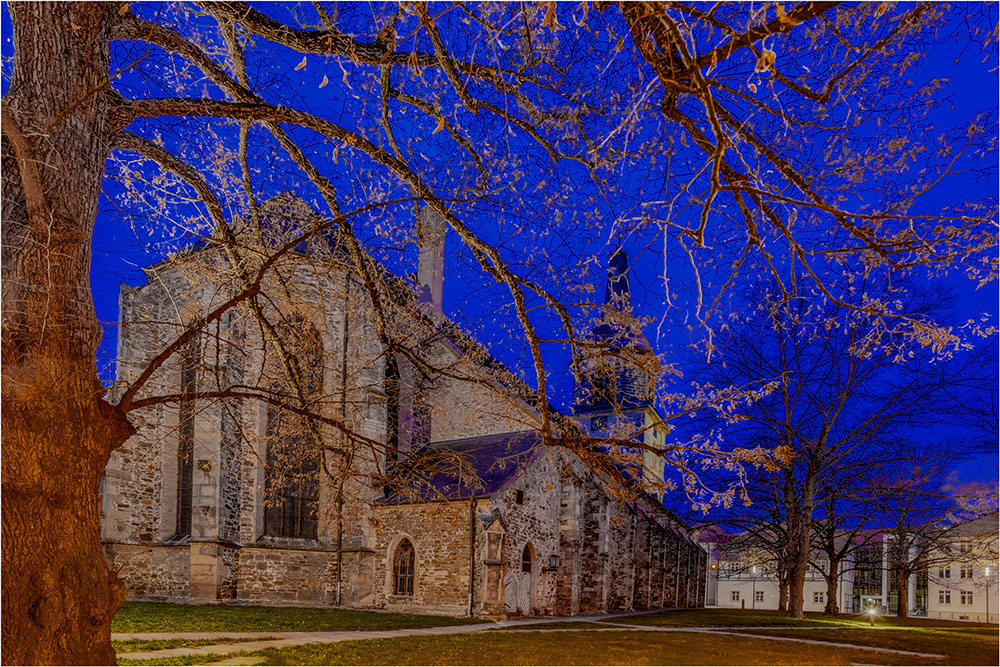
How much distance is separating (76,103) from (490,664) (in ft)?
28.0

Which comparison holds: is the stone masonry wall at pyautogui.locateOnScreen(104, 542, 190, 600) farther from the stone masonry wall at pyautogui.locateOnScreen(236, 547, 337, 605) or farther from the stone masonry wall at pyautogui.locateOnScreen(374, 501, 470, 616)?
the stone masonry wall at pyautogui.locateOnScreen(374, 501, 470, 616)

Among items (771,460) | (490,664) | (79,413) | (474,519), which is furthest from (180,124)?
(474,519)

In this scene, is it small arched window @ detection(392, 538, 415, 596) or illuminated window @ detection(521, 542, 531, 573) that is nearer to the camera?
small arched window @ detection(392, 538, 415, 596)

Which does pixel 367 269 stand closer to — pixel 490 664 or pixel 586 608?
pixel 490 664

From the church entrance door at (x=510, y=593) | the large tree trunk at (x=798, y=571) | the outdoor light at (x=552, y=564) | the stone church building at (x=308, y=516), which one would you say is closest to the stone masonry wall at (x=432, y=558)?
the stone church building at (x=308, y=516)

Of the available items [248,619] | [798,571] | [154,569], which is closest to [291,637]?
[248,619]

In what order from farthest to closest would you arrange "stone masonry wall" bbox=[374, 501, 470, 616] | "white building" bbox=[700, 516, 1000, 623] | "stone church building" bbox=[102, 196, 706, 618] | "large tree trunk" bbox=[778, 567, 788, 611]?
"white building" bbox=[700, 516, 1000, 623], "large tree trunk" bbox=[778, 567, 788, 611], "stone masonry wall" bbox=[374, 501, 470, 616], "stone church building" bbox=[102, 196, 706, 618]

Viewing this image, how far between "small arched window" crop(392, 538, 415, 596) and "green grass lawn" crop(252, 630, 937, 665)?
6.72 metres

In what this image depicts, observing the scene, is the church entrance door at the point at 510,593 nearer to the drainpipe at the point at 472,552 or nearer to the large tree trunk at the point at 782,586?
the drainpipe at the point at 472,552

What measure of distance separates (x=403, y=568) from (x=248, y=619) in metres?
7.54

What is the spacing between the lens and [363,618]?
17.1 metres

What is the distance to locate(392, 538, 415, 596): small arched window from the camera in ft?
70.0

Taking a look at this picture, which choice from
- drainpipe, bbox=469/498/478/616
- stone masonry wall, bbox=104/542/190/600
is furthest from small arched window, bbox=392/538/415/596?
stone masonry wall, bbox=104/542/190/600

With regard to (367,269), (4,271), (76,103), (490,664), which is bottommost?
(490,664)
